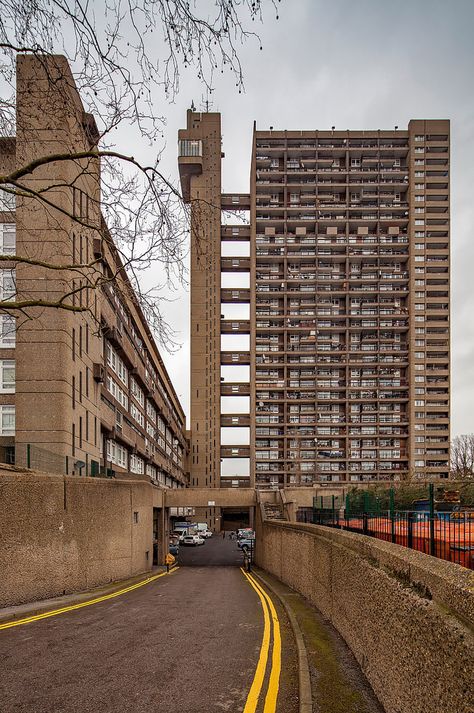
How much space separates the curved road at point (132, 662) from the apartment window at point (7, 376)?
17755 millimetres

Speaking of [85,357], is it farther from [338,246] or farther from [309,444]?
[338,246]

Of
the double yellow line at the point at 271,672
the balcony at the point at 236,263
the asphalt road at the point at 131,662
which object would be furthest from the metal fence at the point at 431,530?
the balcony at the point at 236,263

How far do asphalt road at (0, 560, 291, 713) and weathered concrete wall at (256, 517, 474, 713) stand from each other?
1.49 metres

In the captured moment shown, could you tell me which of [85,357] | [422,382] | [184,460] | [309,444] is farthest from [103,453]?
[184,460]

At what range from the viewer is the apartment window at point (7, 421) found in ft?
88.6

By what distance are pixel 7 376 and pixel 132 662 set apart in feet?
75.1

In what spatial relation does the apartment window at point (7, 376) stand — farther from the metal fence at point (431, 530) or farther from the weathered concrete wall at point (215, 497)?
the metal fence at point (431, 530)

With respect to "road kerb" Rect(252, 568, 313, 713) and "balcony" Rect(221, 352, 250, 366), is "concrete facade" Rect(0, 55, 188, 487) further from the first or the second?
"balcony" Rect(221, 352, 250, 366)

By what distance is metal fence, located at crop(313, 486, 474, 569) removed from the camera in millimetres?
7012

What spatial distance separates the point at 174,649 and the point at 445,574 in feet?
16.4

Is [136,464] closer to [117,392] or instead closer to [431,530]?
[117,392]

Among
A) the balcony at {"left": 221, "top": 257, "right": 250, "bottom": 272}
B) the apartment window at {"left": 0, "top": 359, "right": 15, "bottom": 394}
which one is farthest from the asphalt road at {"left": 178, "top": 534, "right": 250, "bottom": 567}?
the balcony at {"left": 221, "top": 257, "right": 250, "bottom": 272}

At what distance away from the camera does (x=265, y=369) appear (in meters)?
89.2

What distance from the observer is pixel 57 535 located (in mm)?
14945
